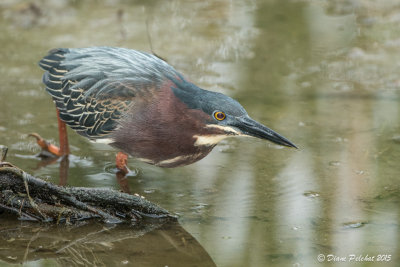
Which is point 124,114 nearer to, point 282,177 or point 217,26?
point 282,177

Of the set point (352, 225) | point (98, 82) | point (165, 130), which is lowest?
point (352, 225)

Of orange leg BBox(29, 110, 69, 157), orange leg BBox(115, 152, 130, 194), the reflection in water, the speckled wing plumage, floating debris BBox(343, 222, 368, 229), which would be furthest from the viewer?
orange leg BBox(29, 110, 69, 157)

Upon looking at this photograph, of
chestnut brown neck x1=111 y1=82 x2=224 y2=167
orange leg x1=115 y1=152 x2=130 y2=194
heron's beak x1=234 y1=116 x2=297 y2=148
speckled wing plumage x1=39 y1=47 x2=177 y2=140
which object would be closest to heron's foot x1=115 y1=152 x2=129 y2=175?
orange leg x1=115 y1=152 x2=130 y2=194

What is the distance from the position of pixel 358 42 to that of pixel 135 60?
423 cm

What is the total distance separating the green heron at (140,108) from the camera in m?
5.27

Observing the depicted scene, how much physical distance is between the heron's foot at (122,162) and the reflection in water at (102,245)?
1091mm

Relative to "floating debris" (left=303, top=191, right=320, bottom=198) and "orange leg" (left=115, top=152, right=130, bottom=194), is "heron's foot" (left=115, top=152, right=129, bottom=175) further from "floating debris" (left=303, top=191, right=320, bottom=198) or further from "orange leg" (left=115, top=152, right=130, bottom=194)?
"floating debris" (left=303, top=191, right=320, bottom=198)

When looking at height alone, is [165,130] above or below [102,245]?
above

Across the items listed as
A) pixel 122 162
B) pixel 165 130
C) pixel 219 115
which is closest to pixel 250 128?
pixel 219 115

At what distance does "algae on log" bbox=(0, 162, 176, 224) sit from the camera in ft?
16.4

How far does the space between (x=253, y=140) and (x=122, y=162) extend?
1403 mm

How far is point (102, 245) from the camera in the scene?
4762mm

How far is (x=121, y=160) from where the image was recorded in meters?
6.02

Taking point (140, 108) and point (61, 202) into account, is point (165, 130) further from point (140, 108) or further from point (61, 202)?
point (61, 202)
